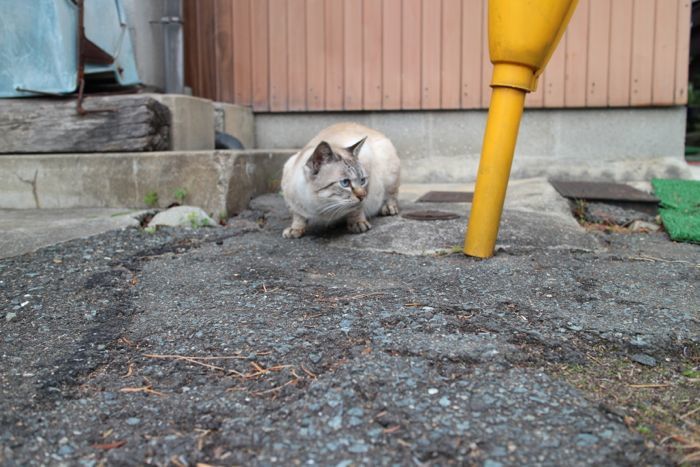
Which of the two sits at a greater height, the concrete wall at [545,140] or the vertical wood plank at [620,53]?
the vertical wood plank at [620,53]

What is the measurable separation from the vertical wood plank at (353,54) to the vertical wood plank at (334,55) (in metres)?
0.05

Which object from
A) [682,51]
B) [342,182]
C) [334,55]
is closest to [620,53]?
[682,51]

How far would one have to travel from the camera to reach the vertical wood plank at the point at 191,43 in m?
5.63

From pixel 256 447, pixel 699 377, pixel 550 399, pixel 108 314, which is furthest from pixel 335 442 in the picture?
A: pixel 108 314

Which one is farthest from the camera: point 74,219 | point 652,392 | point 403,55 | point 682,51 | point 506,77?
point 403,55

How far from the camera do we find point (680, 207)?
4.19m

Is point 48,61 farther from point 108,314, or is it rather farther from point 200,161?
point 108,314

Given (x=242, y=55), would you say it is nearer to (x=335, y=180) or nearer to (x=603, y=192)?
(x=335, y=180)

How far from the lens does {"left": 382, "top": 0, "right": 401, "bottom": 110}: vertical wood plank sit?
537 centimetres

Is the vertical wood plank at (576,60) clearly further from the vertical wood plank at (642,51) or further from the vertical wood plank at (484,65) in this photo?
the vertical wood plank at (484,65)

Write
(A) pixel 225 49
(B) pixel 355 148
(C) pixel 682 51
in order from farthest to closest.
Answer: (A) pixel 225 49 → (C) pixel 682 51 → (B) pixel 355 148

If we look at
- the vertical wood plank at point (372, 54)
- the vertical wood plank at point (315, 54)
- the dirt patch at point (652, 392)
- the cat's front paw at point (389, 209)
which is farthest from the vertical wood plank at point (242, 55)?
the dirt patch at point (652, 392)

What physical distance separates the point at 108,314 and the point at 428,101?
152 inches

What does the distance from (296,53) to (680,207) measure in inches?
138
